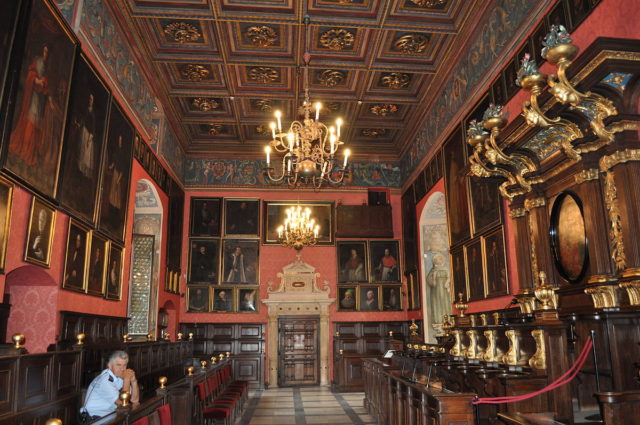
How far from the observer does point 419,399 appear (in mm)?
5363

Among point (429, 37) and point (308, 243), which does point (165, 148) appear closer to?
point (308, 243)

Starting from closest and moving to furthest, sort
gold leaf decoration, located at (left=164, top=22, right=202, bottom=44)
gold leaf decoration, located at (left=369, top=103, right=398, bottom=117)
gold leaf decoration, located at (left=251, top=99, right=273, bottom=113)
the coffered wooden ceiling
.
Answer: the coffered wooden ceiling, gold leaf decoration, located at (left=164, top=22, right=202, bottom=44), gold leaf decoration, located at (left=251, top=99, right=273, bottom=113), gold leaf decoration, located at (left=369, top=103, right=398, bottom=117)

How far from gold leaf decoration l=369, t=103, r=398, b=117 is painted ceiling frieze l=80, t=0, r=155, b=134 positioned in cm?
580

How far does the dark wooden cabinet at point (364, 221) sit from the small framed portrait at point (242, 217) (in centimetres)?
260

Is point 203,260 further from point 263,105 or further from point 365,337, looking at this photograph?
point 365,337

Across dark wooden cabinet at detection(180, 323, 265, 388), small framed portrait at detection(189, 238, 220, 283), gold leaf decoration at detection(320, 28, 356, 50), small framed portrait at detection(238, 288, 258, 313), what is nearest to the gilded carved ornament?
gold leaf decoration at detection(320, 28, 356, 50)

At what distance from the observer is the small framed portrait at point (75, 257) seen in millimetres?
7059

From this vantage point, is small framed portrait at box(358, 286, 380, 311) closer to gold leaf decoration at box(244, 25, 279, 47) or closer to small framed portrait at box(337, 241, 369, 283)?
small framed portrait at box(337, 241, 369, 283)

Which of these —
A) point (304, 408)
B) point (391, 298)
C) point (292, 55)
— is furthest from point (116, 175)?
point (391, 298)

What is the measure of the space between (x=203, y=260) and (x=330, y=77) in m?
6.84

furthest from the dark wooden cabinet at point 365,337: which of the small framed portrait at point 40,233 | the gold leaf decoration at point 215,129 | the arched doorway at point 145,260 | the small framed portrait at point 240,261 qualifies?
the small framed portrait at point 40,233

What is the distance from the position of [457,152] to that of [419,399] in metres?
6.38

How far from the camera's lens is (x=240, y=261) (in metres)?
15.1

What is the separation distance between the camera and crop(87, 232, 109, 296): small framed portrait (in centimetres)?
790
